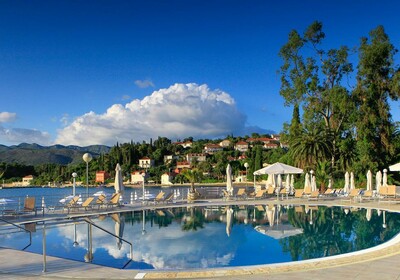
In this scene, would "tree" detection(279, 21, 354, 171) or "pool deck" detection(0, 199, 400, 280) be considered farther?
"tree" detection(279, 21, 354, 171)

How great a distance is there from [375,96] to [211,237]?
80.6 feet

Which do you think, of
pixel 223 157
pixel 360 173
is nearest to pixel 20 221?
pixel 360 173

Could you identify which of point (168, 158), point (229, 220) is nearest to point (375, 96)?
point (229, 220)

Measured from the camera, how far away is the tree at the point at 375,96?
30.6 meters

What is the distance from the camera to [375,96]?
3144 centimetres

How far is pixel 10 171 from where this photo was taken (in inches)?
3770

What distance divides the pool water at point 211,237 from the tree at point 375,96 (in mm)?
14904

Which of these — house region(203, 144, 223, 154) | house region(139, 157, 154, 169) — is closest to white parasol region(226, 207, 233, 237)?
house region(139, 157, 154, 169)

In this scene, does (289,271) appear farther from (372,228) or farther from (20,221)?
(20,221)

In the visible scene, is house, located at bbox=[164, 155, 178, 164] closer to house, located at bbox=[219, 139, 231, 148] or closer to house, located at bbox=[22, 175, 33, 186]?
house, located at bbox=[219, 139, 231, 148]

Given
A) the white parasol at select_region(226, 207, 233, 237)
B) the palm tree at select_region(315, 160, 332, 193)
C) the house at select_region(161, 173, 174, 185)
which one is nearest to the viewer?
the white parasol at select_region(226, 207, 233, 237)

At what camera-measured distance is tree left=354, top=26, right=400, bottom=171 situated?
3056 cm

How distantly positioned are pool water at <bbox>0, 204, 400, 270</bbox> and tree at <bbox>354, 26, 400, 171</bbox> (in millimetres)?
14904

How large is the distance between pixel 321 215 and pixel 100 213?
937 cm
